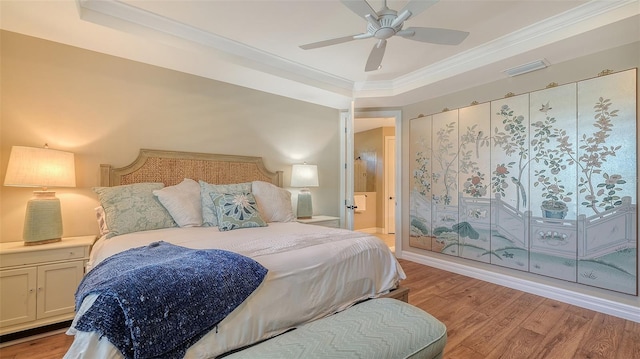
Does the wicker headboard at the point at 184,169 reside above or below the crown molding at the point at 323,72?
below

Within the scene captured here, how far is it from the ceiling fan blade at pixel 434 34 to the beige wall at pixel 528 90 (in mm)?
1615

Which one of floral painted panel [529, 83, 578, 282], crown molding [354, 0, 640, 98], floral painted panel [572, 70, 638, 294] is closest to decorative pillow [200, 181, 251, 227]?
crown molding [354, 0, 640, 98]

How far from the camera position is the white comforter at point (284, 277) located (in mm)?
1201

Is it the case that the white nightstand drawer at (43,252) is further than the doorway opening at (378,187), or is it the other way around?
the doorway opening at (378,187)

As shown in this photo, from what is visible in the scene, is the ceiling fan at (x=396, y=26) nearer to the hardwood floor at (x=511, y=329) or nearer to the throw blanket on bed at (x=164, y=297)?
the throw blanket on bed at (x=164, y=297)

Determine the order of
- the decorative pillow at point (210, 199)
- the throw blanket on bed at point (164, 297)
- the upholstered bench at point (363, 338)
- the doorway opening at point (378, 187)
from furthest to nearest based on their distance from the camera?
the doorway opening at point (378, 187), the decorative pillow at point (210, 199), the upholstered bench at point (363, 338), the throw blanket on bed at point (164, 297)

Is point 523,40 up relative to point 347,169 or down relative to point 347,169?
up

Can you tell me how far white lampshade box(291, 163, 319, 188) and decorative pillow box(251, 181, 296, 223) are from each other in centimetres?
60

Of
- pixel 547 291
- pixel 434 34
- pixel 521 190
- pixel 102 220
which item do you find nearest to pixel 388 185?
pixel 521 190

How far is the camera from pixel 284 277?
147 centimetres

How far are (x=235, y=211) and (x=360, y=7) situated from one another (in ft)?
6.25

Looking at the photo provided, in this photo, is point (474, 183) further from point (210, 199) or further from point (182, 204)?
point (182, 204)

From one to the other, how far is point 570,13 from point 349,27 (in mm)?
1873

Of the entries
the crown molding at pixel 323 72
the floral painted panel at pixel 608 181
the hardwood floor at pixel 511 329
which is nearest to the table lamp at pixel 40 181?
the hardwood floor at pixel 511 329
